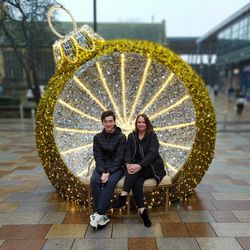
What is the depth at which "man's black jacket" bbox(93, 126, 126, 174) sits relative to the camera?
4207 millimetres

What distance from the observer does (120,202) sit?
420 cm

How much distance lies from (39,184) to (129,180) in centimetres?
255

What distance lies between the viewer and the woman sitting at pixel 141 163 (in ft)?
13.3

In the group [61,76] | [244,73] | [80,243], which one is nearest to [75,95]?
[61,76]

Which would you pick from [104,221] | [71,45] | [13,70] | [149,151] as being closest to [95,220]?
[104,221]

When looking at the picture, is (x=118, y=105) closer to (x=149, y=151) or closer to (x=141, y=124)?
(x=141, y=124)

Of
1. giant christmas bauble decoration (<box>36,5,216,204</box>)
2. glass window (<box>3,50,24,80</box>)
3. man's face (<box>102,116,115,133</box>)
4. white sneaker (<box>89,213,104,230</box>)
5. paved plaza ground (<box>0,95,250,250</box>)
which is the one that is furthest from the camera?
glass window (<box>3,50,24,80</box>)

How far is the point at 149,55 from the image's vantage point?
4.77 m

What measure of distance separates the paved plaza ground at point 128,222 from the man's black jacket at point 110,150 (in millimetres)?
745

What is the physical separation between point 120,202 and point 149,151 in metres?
0.76

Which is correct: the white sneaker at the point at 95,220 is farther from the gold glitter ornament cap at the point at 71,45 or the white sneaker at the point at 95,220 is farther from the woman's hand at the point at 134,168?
the gold glitter ornament cap at the point at 71,45

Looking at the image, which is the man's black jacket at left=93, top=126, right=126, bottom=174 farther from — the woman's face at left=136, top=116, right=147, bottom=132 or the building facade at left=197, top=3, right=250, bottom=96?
the building facade at left=197, top=3, right=250, bottom=96

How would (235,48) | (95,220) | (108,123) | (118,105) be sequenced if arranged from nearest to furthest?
(95,220) < (108,123) < (118,105) < (235,48)

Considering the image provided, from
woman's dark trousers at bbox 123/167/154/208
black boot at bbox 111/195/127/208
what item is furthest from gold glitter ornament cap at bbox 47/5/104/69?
black boot at bbox 111/195/127/208
